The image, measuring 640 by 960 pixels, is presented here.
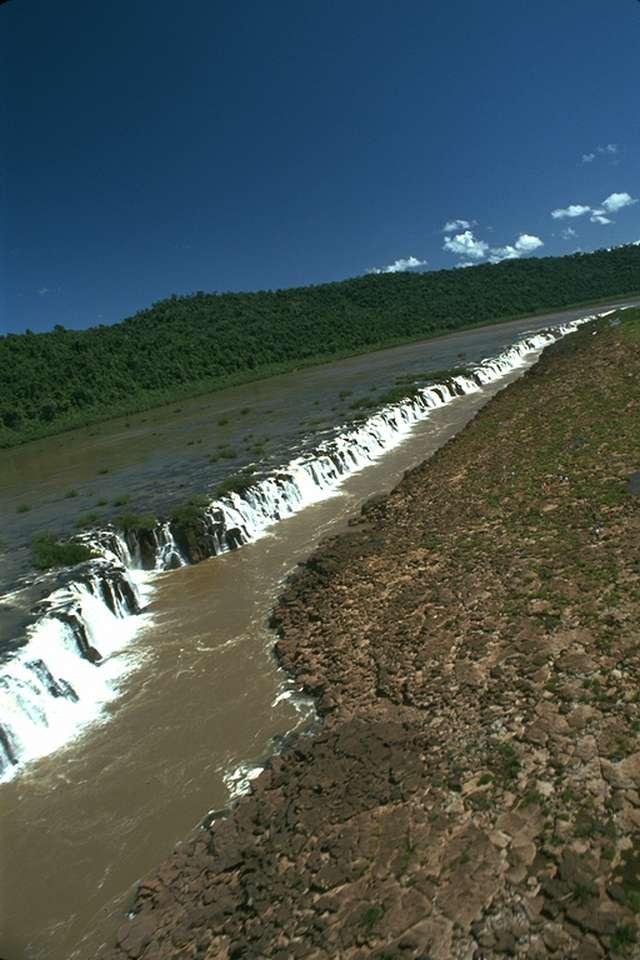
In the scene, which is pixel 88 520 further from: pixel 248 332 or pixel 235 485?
pixel 248 332

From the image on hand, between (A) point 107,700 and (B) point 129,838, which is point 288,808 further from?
(A) point 107,700

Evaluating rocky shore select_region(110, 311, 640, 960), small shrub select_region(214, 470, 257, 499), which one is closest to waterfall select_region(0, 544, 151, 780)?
rocky shore select_region(110, 311, 640, 960)

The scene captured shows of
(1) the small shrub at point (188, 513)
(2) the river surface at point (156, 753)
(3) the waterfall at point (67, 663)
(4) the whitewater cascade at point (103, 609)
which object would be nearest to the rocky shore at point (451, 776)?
(2) the river surface at point (156, 753)

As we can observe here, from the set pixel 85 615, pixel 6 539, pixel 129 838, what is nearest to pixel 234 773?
pixel 129 838

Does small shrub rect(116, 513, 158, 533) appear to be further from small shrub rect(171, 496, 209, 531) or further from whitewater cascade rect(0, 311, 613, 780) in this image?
small shrub rect(171, 496, 209, 531)

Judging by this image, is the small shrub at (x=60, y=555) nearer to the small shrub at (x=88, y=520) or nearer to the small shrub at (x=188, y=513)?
the small shrub at (x=88, y=520)

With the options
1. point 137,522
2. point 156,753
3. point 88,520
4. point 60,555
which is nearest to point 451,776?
point 156,753
